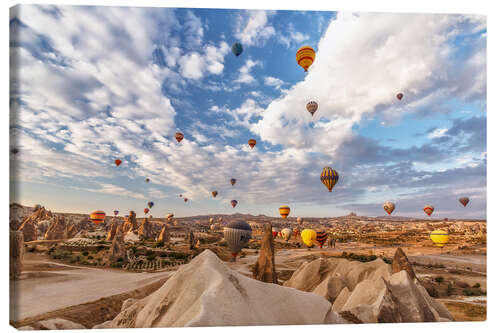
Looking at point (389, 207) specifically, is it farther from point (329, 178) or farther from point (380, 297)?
point (380, 297)

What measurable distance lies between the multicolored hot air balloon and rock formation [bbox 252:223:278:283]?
934 centimetres

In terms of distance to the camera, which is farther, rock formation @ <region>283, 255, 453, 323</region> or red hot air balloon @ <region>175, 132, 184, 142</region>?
red hot air balloon @ <region>175, 132, 184, 142</region>

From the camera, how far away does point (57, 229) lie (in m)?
48.9

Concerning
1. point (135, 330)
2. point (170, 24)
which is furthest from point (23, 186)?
point (170, 24)

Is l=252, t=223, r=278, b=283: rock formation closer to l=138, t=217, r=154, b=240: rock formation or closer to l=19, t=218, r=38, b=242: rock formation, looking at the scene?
l=19, t=218, r=38, b=242: rock formation

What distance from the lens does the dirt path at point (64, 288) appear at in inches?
384

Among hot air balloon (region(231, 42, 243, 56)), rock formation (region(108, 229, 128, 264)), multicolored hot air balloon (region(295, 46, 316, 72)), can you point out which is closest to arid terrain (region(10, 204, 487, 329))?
rock formation (region(108, 229, 128, 264))

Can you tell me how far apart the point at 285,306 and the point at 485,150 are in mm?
12280

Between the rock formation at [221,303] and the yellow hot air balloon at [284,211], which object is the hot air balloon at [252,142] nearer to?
the rock formation at [221,303]

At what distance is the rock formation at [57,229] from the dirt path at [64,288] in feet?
81.9

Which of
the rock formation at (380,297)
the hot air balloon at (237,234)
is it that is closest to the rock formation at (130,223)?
the hot air balloon at (237,234)

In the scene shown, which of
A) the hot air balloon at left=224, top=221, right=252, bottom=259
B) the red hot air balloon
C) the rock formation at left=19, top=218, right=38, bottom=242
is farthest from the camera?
the rock formation at left=19, top=218, right=38, bottom=242

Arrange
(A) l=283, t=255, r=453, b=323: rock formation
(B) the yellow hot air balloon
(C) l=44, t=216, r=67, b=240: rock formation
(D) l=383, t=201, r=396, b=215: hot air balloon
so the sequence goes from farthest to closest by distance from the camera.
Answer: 1. (C) l=44, t=216, r=67, b=240: rock formation
2. (B) the yellow hot air balloon
3. (D) l=383, t=201, r=396, b=215: hot air balloon
4. (A) l=283, t=255, r=453, b=323: rock formation

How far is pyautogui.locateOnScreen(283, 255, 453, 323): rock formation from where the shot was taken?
10.2 metres
